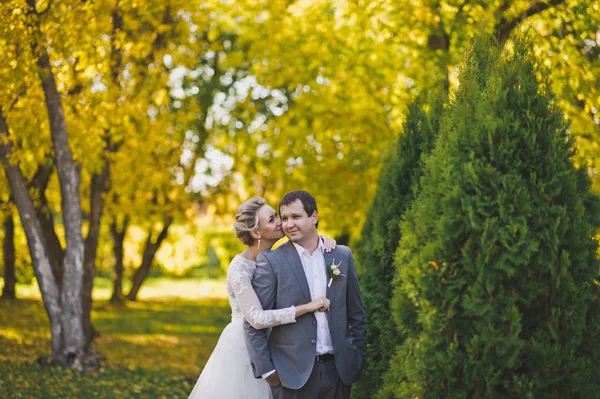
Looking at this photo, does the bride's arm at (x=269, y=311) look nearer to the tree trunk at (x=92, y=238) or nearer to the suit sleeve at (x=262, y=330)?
the suit sleeve at (x=262, y=330)

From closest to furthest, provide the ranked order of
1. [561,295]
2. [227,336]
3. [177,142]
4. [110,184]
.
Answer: [561,295], [227,336], [110,184], [177,142]

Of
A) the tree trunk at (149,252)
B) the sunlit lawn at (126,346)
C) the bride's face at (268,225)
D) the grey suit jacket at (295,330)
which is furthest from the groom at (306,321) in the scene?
the tree trunk at (149,252)

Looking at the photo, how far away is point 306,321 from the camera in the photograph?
4836 millimetres

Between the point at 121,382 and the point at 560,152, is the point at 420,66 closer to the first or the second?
the point at 121,382

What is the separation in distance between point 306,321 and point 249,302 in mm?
413

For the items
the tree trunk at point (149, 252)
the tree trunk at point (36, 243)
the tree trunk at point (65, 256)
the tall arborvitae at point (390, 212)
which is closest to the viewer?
the tall arborvitae at point (390, 212)

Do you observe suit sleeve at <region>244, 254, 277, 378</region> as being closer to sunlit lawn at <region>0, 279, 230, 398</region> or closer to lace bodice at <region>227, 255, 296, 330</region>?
lace bodice at <region>227, 255, 296, 330</region>

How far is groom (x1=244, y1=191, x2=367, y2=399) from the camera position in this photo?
189 inches

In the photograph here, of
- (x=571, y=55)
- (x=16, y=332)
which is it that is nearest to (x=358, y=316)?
(x=571, y=55)

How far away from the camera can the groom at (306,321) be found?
481cm

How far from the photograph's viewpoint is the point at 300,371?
475 cm

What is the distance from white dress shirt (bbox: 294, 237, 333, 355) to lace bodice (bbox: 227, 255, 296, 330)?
0.83ft

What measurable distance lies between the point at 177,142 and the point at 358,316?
14720 mm

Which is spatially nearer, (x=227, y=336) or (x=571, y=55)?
(x=227, y=336)
